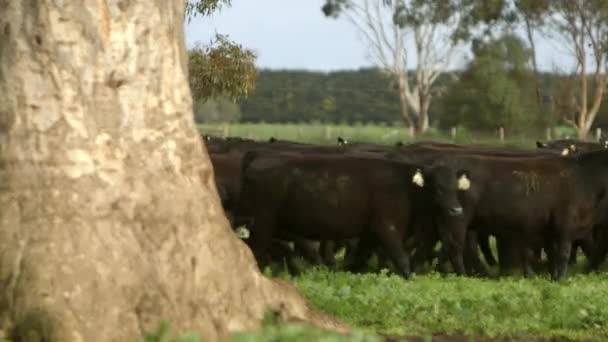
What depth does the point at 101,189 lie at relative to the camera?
8.83 m

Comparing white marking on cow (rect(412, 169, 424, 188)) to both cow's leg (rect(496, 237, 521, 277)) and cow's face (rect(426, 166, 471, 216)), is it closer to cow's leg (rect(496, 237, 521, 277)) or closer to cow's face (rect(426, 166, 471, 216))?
cow's face (rect(426, 166, 471, 216))

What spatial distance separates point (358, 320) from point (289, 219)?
530 cm

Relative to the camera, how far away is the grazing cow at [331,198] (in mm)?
17234

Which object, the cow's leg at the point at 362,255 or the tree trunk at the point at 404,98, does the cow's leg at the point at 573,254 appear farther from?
the tree trunk at the point at 404,98

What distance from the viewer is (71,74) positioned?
8.88 metres

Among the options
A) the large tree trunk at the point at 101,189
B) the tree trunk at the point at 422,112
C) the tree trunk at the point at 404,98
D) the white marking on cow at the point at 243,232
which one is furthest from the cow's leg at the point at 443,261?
the tree trunk at the point at 422,112

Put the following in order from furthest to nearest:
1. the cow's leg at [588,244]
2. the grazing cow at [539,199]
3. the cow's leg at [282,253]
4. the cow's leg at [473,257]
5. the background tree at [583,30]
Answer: the background tree at [583,30] → the cow's leg at [588,244] → the cow's leg at [473,257] → the cow's leg at [282,253] → the grazing cow at [539,199]

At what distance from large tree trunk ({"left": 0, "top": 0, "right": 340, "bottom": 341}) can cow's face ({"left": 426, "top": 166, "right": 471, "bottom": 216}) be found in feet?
28.1

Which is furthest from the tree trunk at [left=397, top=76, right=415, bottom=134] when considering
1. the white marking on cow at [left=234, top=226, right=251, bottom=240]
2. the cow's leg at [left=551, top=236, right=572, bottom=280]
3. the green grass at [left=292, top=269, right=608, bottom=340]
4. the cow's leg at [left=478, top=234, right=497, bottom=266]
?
the green grass at [left=292, top=269, right=608, bottom=340]

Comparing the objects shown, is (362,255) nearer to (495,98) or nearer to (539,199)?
(539,199)

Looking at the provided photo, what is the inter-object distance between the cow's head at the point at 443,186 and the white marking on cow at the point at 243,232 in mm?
2041

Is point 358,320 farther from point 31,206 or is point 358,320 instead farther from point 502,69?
point 502,69

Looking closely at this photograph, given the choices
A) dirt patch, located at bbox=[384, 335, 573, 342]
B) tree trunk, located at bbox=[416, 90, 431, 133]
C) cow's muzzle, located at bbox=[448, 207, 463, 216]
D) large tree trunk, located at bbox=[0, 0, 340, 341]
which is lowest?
tree trunk, located at bbox=[416, 90, 431, 133]

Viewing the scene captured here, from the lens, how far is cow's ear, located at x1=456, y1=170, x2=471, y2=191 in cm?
1784
